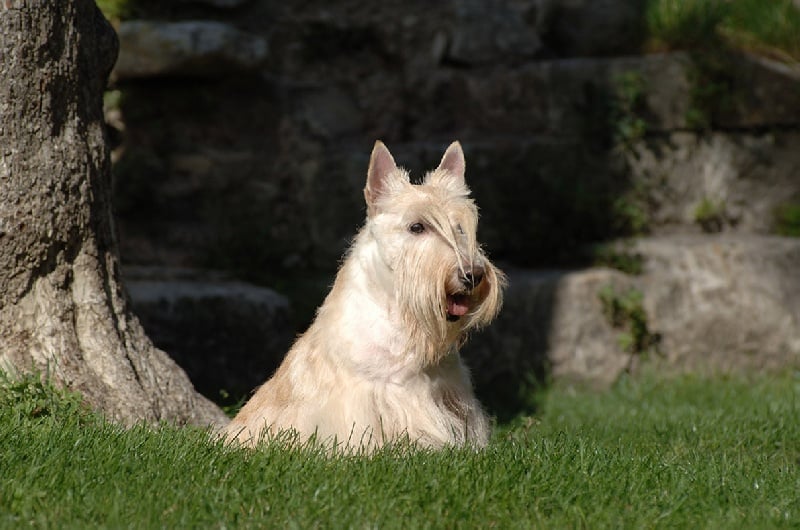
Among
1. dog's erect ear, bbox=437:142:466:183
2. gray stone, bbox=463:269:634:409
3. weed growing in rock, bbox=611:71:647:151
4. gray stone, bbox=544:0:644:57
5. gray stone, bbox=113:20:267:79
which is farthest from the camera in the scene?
gray stone, bbox=544:0:644:57

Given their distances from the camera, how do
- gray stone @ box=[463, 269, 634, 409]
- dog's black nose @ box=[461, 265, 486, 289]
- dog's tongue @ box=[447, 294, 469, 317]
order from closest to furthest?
1. dog's black nose @ box=[461, 265, 486, 289]
2. dog's tongue @ box=[447, 294, 469, 317]
3. gray stone @ box=[463, 269, 634, 409]

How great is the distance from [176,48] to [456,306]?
16.9 ft

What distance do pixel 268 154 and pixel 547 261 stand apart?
2910mm

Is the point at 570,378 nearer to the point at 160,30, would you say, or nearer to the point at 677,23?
the point at 677,23

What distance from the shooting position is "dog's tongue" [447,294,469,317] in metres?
5.12

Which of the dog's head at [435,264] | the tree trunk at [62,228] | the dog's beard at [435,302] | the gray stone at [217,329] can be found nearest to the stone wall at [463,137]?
the gray stone at [217,329]

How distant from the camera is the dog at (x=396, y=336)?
5.09 meters

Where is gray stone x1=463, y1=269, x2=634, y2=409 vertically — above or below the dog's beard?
below

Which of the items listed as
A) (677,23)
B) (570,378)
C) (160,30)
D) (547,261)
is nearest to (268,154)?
(160,30)

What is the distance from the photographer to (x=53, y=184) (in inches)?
217

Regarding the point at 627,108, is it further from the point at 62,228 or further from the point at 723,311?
the point at 62,228

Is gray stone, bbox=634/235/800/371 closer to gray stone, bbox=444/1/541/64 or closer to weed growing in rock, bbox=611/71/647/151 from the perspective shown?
weed growing in rock, bbox=611/71/647/151

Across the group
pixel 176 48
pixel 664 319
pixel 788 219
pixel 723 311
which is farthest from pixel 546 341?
pixel 176 48

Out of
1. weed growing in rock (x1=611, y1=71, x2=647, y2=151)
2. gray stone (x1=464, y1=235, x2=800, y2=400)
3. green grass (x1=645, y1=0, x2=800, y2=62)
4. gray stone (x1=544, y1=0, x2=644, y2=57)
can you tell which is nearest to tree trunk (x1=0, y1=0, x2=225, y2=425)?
gray stone (x1=464, y1=235, x2=800, y2=400)
